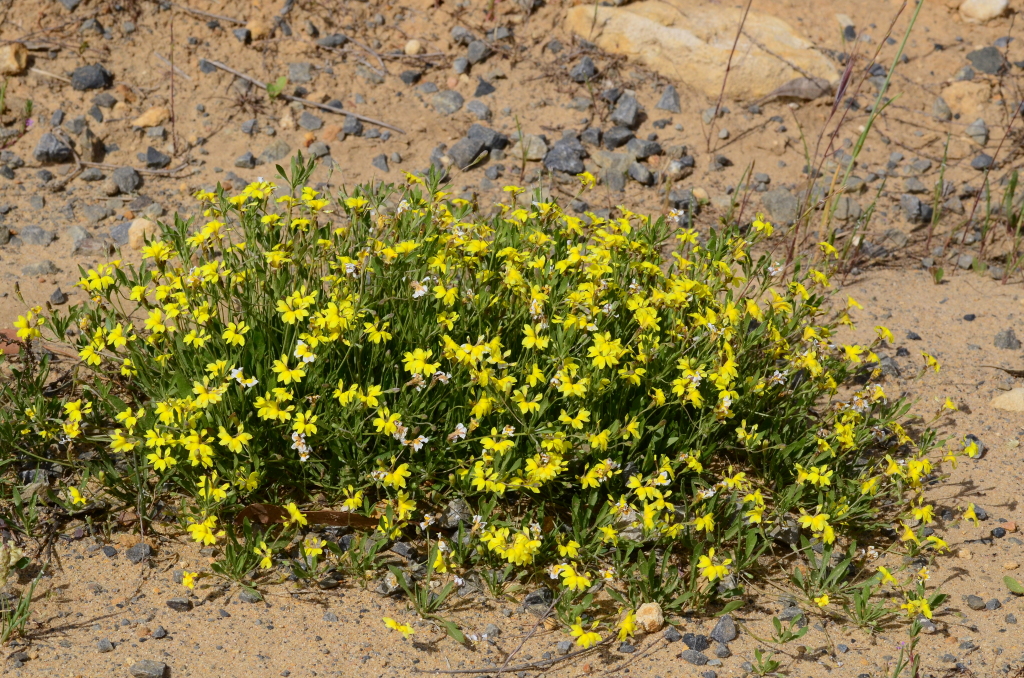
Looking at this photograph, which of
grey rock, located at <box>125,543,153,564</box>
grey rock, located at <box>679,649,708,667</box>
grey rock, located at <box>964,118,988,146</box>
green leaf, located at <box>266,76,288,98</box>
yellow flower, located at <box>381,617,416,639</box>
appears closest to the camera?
yellow flower, located at <box>381,617,416,639</box>

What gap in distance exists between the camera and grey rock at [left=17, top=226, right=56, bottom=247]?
16.6 feet

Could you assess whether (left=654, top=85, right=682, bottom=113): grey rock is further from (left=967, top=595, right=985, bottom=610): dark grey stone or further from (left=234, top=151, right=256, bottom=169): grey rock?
(left=967, top=595, right=985, bottom=610): dark grey stone

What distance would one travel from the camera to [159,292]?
3.45 metres

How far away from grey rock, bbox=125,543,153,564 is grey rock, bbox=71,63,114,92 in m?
3.76

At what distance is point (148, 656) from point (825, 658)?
233cm

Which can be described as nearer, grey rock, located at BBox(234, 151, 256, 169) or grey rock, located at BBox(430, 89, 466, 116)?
grey rock, located at BBox(234, 151, 256, 169)

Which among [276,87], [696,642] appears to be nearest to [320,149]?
[276,87]

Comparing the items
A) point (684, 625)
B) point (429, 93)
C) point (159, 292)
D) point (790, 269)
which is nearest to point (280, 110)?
point (429, 93)

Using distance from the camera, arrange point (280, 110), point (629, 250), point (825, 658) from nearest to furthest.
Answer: point (825, 658) < point (629, 250) < point (280, 110)

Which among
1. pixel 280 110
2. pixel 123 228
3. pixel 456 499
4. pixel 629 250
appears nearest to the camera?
pixel 456 499

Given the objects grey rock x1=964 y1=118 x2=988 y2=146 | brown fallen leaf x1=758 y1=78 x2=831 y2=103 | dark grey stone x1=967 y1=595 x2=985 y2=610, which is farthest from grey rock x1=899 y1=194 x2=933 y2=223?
dark grey stone x1=967 y1=595 x2=985 y2=610

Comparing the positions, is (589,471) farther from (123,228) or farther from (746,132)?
(746,132)

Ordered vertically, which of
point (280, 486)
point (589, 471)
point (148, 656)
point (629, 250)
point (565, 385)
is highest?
point (629, 250)

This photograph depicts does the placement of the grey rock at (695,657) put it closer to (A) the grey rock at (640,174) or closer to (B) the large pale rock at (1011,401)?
(B) the large pale rock at (1011,401)
